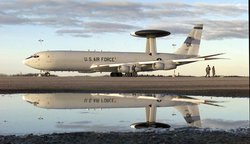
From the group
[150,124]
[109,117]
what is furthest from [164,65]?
[150,124]

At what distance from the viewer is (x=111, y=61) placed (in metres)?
66.7

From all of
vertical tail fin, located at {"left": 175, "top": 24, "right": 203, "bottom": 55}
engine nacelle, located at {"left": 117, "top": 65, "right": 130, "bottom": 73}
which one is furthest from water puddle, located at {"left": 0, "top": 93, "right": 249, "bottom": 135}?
vertical tail fin, located at {"left": 175, "top": 24, "right": 203, "bottom": 55}

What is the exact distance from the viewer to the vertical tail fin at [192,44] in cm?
7712

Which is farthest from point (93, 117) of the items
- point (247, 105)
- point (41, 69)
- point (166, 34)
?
point (166, 34)

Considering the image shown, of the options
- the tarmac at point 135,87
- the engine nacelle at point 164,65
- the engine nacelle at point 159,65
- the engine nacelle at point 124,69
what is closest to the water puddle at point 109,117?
the tarmac at point 135,87

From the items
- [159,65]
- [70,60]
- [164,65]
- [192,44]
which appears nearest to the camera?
[70,60]

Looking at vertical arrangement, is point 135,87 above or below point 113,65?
below

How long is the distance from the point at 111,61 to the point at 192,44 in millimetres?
17321

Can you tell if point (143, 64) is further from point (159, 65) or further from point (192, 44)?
point (192, 44)

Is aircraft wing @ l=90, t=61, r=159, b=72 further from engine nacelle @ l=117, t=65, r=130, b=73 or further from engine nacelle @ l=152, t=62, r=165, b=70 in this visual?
engine nacelle @ l=152, t=62, r=165, b=70

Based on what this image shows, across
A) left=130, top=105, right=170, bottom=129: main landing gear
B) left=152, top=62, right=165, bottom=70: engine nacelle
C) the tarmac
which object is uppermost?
left=152, top=62, right=165, bottom=70: engine nacelle

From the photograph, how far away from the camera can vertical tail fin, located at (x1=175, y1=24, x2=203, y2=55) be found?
253 feet

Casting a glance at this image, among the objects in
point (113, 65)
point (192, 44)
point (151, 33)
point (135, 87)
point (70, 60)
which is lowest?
point (135, 87)

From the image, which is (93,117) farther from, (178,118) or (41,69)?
(41,69)
